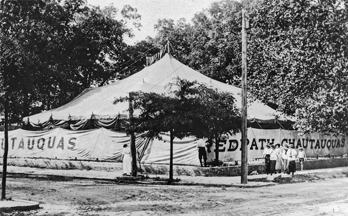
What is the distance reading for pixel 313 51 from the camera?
1374 cm

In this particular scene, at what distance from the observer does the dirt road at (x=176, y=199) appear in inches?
506

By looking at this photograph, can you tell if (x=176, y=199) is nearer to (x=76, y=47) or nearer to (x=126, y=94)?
(x=126, y=94)

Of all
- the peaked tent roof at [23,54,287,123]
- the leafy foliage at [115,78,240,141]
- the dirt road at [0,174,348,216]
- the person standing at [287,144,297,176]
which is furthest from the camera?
the peaked tent roof at [23,54,287,123]

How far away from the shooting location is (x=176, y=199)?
15.4 metres

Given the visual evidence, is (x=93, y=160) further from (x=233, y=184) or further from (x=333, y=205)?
(x=333, y=205)

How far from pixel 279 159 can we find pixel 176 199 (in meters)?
11.8

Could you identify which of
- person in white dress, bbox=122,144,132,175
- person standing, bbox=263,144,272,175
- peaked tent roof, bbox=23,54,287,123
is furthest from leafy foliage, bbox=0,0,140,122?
person standing, bbox=263,144,272,175

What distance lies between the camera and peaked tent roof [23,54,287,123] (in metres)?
30.0

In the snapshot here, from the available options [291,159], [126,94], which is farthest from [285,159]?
[126,94]

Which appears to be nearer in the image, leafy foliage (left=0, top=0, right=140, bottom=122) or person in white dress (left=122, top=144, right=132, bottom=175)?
person in white dress (left=122, top=144, right=132, bottom=175)

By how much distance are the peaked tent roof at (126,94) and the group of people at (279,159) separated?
542cm

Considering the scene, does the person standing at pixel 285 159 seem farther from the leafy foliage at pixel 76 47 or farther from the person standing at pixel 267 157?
the leafy foliage at pixel 76 47

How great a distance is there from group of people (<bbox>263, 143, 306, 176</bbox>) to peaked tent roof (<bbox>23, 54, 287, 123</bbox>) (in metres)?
5.42

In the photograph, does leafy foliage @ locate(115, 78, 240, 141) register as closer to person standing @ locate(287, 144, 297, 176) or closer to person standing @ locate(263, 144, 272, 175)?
person standing @ locate(263, 144, 272, 175)
